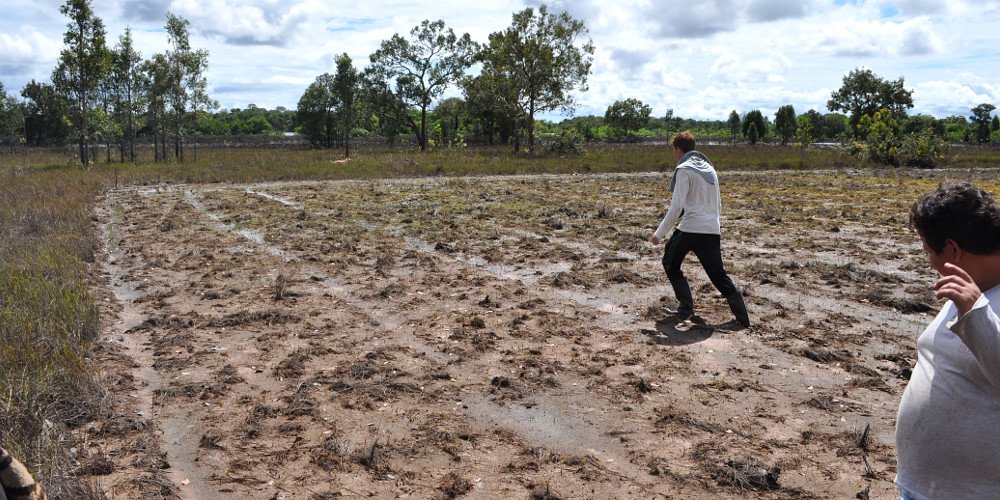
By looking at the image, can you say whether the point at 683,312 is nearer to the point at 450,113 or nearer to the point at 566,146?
the point at 566,146

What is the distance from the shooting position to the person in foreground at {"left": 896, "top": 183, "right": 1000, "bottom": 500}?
6.99ft

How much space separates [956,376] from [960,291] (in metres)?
0.31

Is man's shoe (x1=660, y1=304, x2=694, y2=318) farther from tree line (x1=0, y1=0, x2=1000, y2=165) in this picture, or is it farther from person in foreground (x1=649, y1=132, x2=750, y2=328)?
tree line (x1=0, y1=0, x2=1000, y2=165)

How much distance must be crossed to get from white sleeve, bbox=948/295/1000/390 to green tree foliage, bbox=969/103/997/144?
93021 mm

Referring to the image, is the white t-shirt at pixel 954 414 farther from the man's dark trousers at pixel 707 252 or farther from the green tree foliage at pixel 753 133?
the green tree foliage at pixel 753 133

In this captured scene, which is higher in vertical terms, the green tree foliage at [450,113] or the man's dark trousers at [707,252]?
the green tree foliage at [450,113]

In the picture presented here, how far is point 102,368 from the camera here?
615 cm

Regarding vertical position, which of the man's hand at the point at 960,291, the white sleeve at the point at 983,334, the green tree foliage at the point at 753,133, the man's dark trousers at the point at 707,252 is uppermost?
the green tree foliage at the point at 753,133

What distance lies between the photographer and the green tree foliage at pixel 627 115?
82438 mm

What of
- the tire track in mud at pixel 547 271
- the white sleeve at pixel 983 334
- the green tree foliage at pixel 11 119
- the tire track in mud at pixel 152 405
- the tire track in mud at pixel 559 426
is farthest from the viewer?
the green tree foliage at pixel 11 119

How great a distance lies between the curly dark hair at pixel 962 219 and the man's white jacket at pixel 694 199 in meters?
4.86

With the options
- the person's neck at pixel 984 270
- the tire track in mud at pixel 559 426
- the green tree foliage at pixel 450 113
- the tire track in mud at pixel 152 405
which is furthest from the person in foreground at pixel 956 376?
the green tree foliage at pixel 450 113

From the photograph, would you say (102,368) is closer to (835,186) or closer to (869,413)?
(869,413)

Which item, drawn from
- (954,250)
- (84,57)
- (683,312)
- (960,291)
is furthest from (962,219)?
(84,57)
